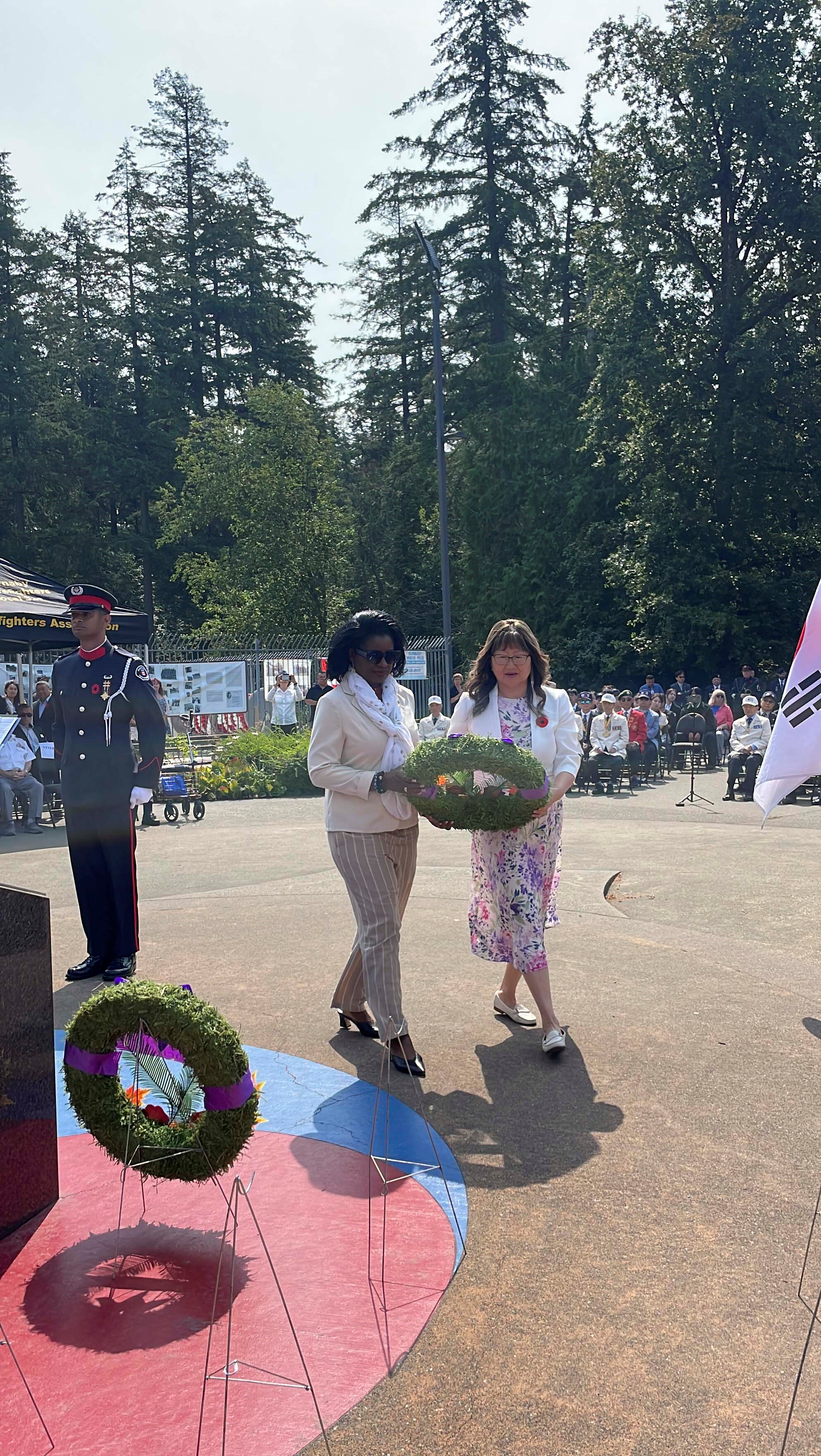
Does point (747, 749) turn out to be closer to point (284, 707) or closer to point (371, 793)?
point (284, 707)

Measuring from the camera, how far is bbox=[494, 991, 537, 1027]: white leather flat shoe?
5633mm

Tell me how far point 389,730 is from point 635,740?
1580 cm

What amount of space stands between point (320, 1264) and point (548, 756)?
2573 mm

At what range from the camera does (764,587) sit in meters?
31.1

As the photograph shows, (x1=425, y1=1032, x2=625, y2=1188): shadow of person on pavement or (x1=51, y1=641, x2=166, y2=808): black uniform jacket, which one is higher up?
(x1=51, y1=641, x2=166, y2=808): black uniform jacket

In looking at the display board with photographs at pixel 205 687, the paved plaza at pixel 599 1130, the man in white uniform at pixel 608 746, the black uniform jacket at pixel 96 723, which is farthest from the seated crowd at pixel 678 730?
the black uniform jacket at pixel 96 723

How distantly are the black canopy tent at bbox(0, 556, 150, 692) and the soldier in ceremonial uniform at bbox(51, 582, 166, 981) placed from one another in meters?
7.41

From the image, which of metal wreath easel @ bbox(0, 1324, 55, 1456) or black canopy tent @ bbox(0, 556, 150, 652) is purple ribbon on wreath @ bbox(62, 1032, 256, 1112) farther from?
black canopy tent @ bbox(0, 556, 150, 652)

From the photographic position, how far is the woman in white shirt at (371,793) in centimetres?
491

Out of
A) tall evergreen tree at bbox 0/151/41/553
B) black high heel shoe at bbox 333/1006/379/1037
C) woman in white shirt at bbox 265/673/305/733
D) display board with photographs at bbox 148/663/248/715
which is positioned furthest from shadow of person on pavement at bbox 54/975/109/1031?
tall evergreen tree at bbox 0/151/41/553

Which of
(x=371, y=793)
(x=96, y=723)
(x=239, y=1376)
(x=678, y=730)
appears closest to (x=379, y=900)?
(x=371, y=793)

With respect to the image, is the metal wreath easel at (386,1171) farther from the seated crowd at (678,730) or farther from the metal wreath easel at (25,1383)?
the seated crowd at (678,730)

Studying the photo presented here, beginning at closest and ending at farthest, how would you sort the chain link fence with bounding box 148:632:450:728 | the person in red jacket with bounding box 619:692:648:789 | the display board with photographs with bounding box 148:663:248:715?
the person in red jacket with bounding box 619:692:648:789 < the display board with photographs with bounding box 148:663:248:715 < the chain link fence with bounding box 148:632:450:728

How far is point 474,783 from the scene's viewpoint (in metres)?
4.70
